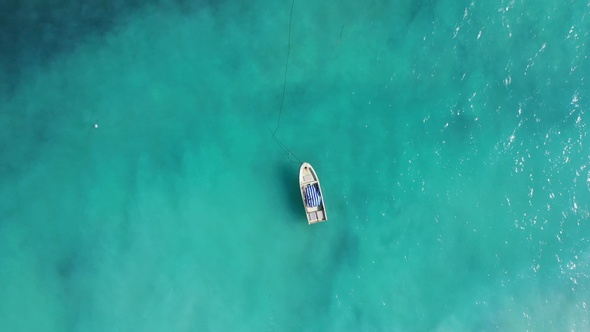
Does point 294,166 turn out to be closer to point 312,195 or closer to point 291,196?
point 291,196

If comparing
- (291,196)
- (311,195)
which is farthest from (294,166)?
(311,195)

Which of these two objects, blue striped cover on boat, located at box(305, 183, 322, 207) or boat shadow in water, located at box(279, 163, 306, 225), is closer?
blue striped cover on boat, located at box(305, 183, 322, 207)

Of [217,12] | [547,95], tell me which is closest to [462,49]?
[547,95]

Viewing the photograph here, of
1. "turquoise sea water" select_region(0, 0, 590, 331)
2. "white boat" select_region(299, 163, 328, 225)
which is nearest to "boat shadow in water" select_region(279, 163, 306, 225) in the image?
"turquoise sea water" select_region(0, 0, 590, 331)

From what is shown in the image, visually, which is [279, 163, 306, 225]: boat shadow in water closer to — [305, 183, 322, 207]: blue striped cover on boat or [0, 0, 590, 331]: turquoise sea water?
[0, 0, 590, 331]: turquoise sea water

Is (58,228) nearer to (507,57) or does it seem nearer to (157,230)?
(157,230)
